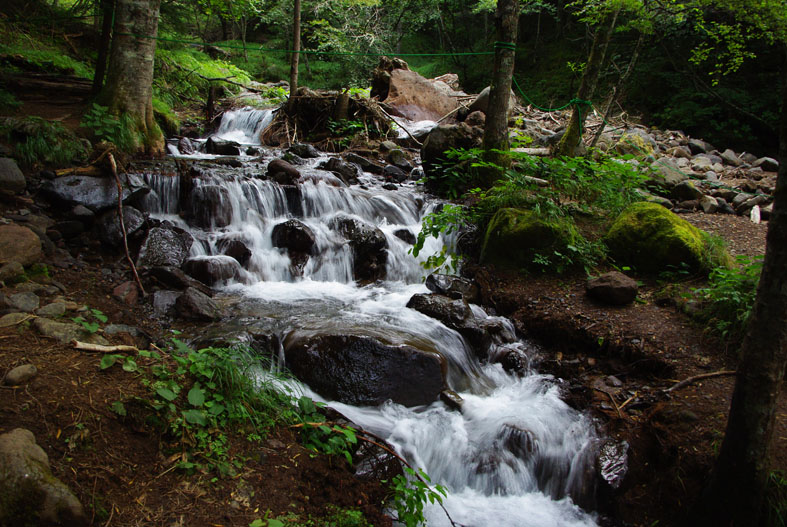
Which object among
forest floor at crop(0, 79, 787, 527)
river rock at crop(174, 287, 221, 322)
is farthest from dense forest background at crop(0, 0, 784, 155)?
forest floor at crop(0, 79, 787, 527)

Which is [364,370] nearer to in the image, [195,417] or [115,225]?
[195,417]

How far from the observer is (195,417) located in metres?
2.67

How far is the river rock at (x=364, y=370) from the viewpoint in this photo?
3938 mm

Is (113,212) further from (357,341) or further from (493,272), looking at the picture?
(493,272)

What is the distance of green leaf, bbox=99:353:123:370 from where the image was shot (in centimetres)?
276

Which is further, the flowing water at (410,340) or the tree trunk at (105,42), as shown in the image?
the tree trunk at (105,42)

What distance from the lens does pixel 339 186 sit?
8656 millimetres

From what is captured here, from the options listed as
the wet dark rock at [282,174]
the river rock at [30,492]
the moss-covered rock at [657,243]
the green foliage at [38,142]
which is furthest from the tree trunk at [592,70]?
the river rock at [30,492]

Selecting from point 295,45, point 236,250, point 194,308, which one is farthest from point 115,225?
point 295,45

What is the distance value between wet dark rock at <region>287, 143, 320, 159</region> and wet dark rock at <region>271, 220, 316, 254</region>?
174 inches

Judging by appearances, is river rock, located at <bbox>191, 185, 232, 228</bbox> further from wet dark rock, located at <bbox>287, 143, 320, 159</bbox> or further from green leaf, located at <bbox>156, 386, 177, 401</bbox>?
green leaf, located at <bbox>156, 386, 177, 401</bbox>

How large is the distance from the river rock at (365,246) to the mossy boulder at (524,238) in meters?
1.75

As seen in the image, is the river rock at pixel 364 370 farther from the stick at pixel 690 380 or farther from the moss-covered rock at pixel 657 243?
the moss-covered rock at pixel 657 243

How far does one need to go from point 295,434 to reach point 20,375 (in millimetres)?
1615
